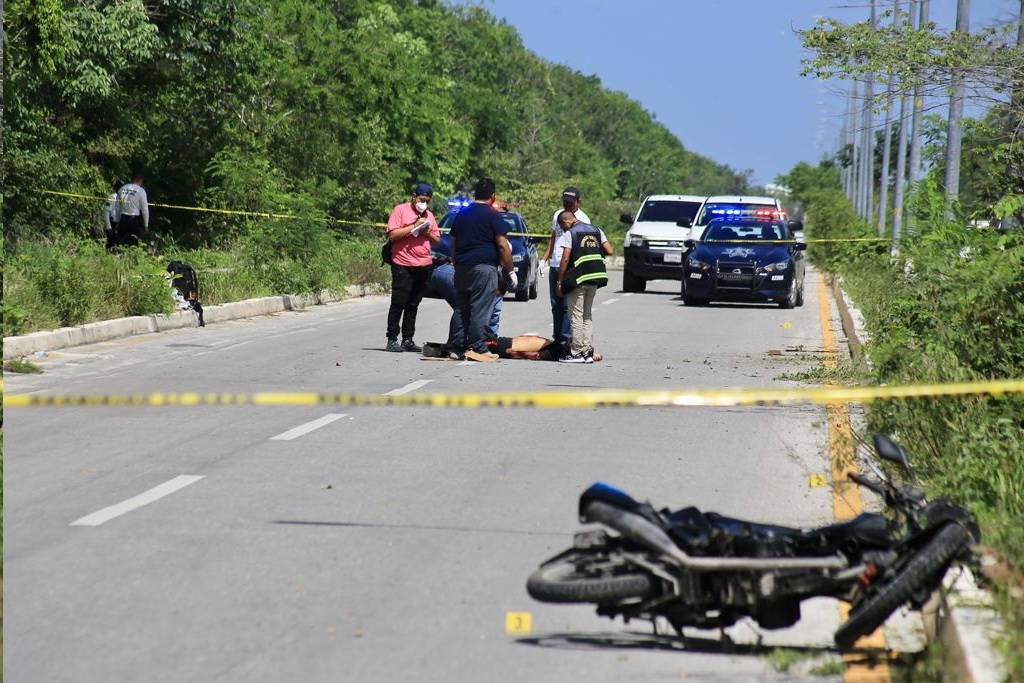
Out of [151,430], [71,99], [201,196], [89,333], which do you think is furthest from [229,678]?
[201,196]

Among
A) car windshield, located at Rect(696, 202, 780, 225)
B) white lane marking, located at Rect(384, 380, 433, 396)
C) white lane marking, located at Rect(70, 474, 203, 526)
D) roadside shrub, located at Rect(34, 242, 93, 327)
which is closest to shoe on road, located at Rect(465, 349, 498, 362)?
white lane marking, located at Rect(384, 380, 433, 396)

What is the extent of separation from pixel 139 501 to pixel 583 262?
28.4ft

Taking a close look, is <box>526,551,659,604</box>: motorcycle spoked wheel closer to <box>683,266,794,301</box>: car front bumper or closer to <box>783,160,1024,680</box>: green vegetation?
<box>783,160,1024,680</box>: green vegetation

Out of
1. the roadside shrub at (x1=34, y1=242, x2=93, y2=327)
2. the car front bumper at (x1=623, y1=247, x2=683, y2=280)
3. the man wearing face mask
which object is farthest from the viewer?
the car front bumper at (x1=623, y1=247, x2=683, y2=280)

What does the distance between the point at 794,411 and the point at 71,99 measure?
58.6ft

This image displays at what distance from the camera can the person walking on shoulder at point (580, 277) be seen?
16.4 meters

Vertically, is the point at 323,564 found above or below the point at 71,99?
below

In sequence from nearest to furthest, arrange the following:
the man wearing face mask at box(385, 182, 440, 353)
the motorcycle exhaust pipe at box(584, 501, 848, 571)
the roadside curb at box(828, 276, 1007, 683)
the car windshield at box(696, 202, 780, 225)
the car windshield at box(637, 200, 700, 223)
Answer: the roadside curb at box(828, 276, 1007, 683)
the motorcycle exhaust pipe at box(584, 501, 848, 571)
the man wearing face mask at box(385, 182, 440, 353)
the car windshield at box(696, 202, 780, 225)
the car windshield at box(637, 200, 700, 223)

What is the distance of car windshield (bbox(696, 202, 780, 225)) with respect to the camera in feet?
99.1

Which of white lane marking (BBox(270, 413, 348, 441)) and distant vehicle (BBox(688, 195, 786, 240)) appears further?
distant vehicle (BBox(688, 195, 786, 240))

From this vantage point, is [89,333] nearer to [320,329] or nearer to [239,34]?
[320,329]

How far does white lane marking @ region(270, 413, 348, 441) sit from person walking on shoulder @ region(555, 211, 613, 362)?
16.0 feet

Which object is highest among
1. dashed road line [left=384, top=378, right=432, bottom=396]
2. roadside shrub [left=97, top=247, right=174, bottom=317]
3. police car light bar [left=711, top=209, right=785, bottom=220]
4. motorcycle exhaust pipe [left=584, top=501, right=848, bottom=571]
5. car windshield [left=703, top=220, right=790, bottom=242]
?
police car light bar [left=711, top=209, right=785, bottom=220]

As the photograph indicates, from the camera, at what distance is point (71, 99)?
26969 millimetres
